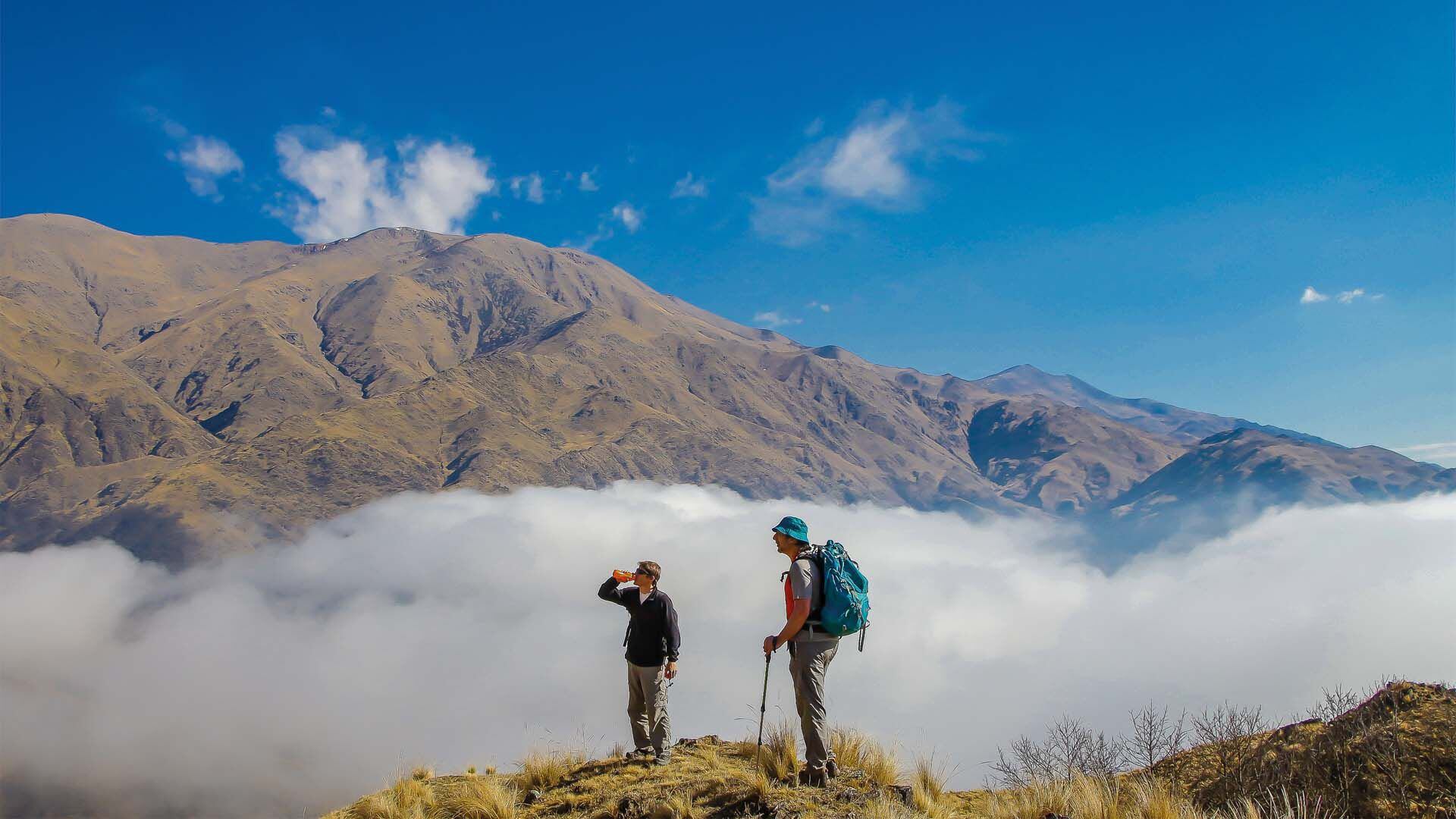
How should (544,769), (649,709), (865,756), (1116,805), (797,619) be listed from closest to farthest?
(1116,805) → (797,619) → (865,756) → (544,769) → (649,709)

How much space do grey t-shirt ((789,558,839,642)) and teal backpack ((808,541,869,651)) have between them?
50 millimetres

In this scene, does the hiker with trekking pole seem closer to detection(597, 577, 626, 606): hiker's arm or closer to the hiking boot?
the hiking boot

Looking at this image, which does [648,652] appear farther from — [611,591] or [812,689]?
[812,689]

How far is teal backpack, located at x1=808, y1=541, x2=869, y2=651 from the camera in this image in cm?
741

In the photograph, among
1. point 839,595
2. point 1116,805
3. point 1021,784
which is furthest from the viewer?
point 1021,784

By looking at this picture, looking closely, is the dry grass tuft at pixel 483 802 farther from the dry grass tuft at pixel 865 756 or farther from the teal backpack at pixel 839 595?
the teal backpack at pixel 839 595

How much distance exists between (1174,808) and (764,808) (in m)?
3.57

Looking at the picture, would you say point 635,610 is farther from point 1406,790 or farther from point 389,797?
point 1406,790

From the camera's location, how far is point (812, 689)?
762 cm

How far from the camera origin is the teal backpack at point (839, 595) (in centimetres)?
741

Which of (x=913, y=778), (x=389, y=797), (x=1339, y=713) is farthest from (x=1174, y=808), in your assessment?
(x=389, y=797)

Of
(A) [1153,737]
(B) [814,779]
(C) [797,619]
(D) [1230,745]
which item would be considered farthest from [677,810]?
(A) [1153,737]

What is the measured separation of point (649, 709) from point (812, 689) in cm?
295

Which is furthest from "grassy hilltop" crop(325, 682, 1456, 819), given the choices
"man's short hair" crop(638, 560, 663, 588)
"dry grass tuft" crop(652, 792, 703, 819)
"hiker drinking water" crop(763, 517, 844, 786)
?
"man's short hair" crop(638, 560, 663, 588)
